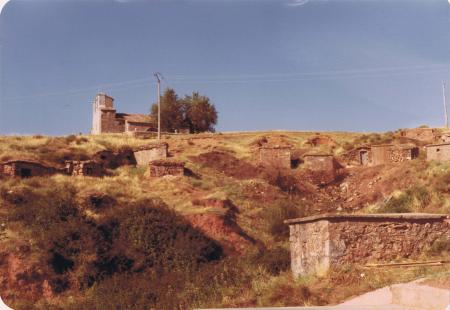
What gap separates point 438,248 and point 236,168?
70.1 ft

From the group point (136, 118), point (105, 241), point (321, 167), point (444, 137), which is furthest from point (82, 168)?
point (136, 118)

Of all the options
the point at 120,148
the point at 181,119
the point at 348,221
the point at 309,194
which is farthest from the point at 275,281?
the point at 181,119

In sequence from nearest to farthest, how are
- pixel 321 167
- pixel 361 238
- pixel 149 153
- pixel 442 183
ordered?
pixel 361 238
pixel 442 183
pixel 321 167
pixel 149 153

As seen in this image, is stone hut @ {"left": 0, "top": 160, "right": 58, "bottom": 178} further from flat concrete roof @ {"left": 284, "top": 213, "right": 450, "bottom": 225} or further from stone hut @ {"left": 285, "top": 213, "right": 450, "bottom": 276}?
stone hut @ {"left": 285, "top": 213, "right": 450, "bottom": 276}

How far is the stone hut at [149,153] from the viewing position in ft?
107

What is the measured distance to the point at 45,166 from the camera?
27.9m

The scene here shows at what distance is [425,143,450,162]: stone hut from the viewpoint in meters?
27.6

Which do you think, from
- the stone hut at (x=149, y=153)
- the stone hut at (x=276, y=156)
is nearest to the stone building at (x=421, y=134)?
the stone hut at (x=276, y=156)

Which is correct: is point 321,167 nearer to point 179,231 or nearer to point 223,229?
point 223,229

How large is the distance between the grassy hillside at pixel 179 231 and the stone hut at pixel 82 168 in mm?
1383

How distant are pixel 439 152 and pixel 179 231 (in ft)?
53.1

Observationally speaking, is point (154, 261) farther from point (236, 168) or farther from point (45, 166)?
point (236, 168)

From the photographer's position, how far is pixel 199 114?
54594mm

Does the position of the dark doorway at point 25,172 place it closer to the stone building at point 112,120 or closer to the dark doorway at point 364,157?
the dark doorway at point 364,157
